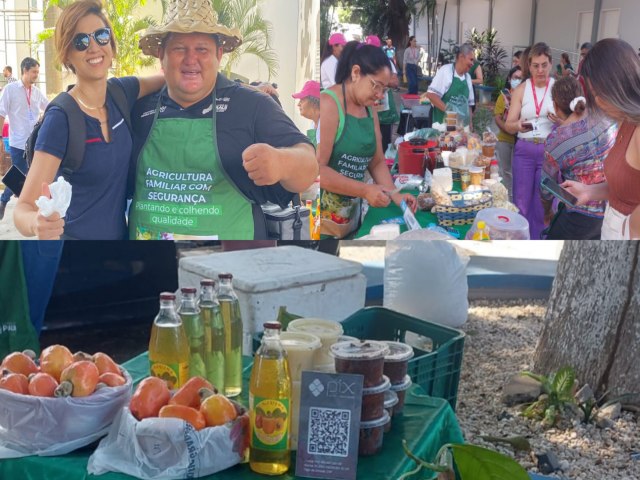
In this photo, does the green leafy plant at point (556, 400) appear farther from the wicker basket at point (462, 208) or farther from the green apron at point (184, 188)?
the green apron at point (184, 188)

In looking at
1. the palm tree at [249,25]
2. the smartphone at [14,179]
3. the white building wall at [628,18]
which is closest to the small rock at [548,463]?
the white building wall at [628,18]

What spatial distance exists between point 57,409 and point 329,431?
26.9 inches

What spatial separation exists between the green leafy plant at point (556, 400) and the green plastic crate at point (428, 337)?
86 cm

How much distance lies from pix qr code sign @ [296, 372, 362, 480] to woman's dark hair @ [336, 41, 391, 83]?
881 millimetres

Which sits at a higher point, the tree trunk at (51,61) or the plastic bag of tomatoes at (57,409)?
the tree trunk at (51,61)

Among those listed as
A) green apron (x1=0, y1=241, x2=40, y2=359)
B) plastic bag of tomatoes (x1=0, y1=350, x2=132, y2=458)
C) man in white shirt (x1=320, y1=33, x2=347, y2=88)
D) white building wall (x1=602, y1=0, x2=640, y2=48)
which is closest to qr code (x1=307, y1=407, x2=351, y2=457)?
plastic bag of tomatoes (x1=0, y1=350, x2=132, y2=458)

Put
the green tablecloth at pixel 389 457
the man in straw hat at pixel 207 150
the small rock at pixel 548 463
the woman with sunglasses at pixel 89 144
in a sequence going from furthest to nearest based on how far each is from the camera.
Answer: the small rock at pixel 548 463 → the man in straw hat at pixel 207 150 → the woman with sunglasses at pixel 89 144 → the green tablecloth at pixel 389 457

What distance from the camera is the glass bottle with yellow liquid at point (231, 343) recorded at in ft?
7.50

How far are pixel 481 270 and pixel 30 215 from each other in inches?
92.1

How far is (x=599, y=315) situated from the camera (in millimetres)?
3791

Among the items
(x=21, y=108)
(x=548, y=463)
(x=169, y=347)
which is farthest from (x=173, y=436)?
(x=548, y=463)

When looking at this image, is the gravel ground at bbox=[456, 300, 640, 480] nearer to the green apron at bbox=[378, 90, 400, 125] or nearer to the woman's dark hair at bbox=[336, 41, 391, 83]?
the green apron at bbox=[378, 90, 400, 125]

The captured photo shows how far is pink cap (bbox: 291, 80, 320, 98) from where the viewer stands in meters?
2.27

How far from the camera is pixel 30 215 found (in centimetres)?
235
